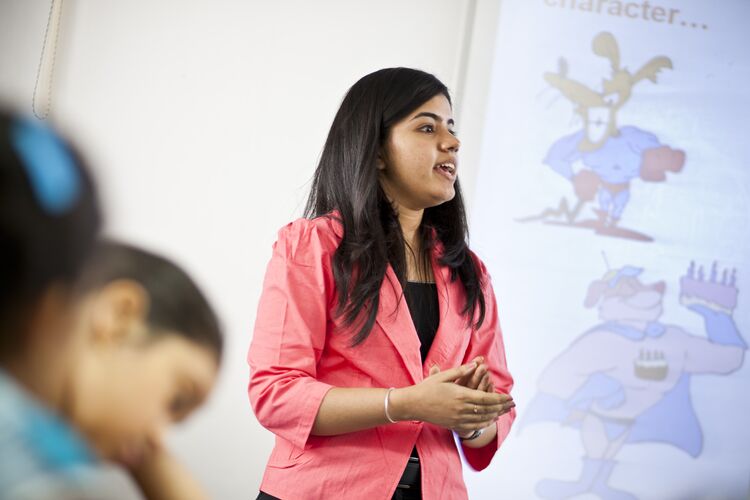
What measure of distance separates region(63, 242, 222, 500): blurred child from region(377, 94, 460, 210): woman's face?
1081 mm

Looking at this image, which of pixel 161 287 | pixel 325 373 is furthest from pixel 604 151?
pixel 161 287

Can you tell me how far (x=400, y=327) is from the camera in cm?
134

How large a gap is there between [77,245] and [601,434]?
237 centimetres

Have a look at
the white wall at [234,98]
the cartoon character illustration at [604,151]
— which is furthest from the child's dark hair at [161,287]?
the cartoon character illustration at [604,151]

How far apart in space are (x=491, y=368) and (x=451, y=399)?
1.03 ft

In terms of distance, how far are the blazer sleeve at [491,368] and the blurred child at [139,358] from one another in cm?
106

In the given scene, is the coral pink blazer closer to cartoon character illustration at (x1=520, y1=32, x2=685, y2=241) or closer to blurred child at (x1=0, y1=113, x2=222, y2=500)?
blurred child at (x1=0, y1=113, x2=222, y2=500)

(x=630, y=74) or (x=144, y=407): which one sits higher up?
(x=630, y=74)

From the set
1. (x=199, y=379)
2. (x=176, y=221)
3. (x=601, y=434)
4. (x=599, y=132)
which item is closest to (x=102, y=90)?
(x=176, y=221)

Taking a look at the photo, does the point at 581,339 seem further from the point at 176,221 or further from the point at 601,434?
the point at 176,221

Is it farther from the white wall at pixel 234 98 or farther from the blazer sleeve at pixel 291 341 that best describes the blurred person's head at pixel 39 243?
the white wall at pixel 234 98

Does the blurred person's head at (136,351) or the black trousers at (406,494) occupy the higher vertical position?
the blurred person's head at (136,351)

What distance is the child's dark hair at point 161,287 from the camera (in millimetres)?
394

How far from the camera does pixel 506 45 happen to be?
249 cm
